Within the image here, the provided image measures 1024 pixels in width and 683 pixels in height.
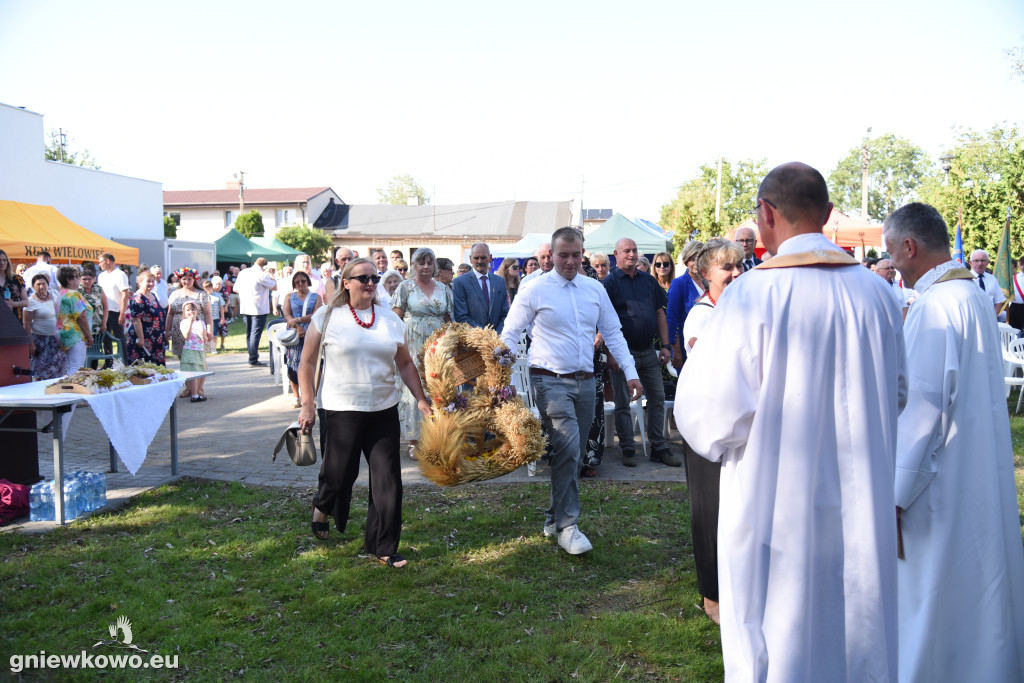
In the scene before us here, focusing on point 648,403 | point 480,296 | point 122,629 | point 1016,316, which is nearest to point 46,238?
point 480,296

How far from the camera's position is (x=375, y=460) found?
5051 mm

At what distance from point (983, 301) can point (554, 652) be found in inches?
101

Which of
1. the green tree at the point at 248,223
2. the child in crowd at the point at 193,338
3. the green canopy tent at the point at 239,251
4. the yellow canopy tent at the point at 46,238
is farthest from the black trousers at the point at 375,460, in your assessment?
the green tree at the point at 248,223

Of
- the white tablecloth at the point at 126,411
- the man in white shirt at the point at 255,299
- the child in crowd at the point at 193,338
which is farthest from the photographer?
the man in white shirt at the point at 255,299

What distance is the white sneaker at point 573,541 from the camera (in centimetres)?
514

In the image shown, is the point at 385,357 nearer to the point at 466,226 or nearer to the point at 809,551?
the point at 809,551

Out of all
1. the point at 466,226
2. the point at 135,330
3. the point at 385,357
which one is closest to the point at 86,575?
the point at 385,357

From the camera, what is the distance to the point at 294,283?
1013 centimetres

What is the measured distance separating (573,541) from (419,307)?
140 inches

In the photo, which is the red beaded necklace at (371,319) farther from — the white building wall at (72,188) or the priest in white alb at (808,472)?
the white building wall at (72,188)

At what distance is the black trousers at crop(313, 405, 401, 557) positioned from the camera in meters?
5.02

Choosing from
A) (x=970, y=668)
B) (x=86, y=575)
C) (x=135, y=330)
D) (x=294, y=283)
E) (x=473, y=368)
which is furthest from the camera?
(x=135, y=330)

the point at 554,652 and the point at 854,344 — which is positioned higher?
the point at 854,344

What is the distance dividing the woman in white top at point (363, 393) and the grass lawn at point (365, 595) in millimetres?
383
